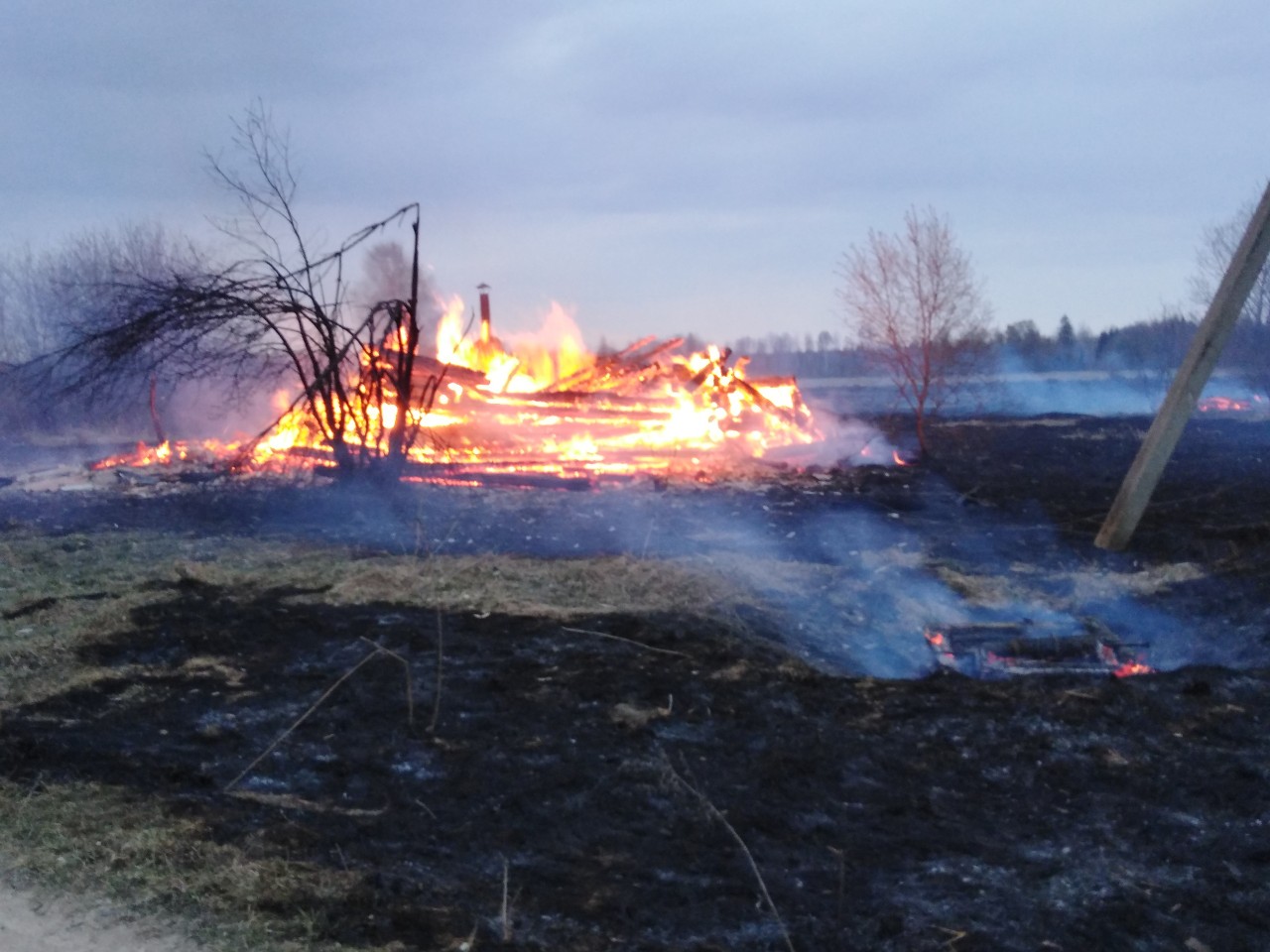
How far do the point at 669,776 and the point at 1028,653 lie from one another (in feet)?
11.9

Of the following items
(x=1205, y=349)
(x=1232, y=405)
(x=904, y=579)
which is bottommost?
(x=904, y=579)

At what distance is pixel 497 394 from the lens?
1894 centimetres

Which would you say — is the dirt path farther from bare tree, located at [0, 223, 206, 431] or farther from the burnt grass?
bare tree, located at [0, 223, 206, 431]

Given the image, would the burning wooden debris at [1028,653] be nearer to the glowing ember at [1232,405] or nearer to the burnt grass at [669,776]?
the burnt grass at [669,776]

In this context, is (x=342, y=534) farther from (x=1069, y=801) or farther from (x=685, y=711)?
(x=1069, y=801)

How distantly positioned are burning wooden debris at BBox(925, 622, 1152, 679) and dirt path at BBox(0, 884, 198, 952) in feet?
18.2

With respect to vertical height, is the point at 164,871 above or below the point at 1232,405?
below

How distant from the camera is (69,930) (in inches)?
156

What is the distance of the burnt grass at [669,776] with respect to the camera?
409 cm

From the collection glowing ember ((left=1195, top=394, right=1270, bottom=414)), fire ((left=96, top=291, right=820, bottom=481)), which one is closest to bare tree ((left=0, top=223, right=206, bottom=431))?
fire ((left=96, top=291, right=820, bottom=481))

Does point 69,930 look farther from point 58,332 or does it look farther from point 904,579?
point 58,332

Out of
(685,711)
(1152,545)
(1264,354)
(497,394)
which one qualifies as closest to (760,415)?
(497,394)

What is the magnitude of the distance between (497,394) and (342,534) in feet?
22.8

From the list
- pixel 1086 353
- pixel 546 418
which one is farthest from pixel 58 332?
pixel 1086 353
